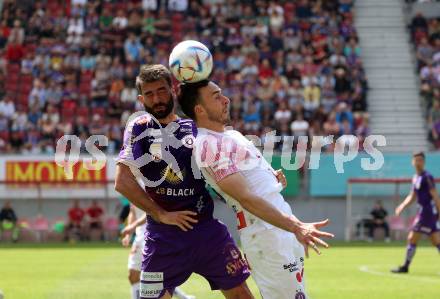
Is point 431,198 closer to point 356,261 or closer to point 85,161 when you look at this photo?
point 356,261

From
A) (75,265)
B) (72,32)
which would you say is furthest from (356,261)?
(72,32)

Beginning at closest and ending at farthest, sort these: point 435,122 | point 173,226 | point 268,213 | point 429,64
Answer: point 268,213
point 173,226
point 435,122
point 429,64

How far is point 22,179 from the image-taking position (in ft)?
102

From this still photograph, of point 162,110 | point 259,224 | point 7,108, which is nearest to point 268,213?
point 259,224

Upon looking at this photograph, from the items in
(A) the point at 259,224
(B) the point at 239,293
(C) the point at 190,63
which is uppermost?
(C) the point at 190,63

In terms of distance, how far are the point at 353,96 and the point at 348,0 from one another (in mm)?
6110

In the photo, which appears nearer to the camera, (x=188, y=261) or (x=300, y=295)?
(x=300, y=295)

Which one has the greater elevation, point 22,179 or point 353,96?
point 353,96

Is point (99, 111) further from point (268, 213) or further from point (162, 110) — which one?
point (268, 213)

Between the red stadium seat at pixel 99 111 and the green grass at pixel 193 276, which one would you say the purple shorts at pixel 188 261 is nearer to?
the green grass at pixel 193 276

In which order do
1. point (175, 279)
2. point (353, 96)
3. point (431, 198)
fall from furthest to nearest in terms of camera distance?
1. point (353, 96)
2. point (431, 198)
3. point (175, 279)

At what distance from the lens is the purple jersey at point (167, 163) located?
8.17 m

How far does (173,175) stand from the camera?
8.16 m

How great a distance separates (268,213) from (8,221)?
82.9 ft
